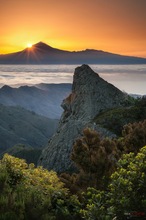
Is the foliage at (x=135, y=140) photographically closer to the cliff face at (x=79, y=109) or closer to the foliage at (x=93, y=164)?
the foliage at (x=93, y=164)

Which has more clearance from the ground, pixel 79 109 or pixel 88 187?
pixel 88 187

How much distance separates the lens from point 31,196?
46.5 ft

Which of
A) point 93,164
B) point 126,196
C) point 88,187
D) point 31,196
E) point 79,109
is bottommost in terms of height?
point 79,109

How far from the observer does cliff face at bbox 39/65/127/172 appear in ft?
138

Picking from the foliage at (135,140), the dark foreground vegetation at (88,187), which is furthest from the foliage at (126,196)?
the foliage at (135,140)

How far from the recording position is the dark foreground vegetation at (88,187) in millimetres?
12539

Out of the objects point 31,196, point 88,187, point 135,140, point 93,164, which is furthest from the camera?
point 135,140

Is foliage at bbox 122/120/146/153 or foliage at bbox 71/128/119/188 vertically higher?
foliage at bbox 122/120/146/153

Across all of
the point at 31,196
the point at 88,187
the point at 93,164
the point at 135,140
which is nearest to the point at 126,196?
the point at 88,187

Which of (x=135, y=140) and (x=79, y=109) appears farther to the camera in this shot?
(x=79, y=109)

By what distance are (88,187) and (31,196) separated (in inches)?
101

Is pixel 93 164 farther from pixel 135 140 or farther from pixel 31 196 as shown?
pixel 31 196

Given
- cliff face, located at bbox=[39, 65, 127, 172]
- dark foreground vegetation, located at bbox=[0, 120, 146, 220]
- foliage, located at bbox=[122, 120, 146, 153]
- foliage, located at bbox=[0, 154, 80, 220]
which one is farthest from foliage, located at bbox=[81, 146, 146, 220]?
cliff face, located at bbox=[39, 65, 127, 172]

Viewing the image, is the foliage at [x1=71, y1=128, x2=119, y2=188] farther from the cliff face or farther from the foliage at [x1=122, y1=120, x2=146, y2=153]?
the cliff face
